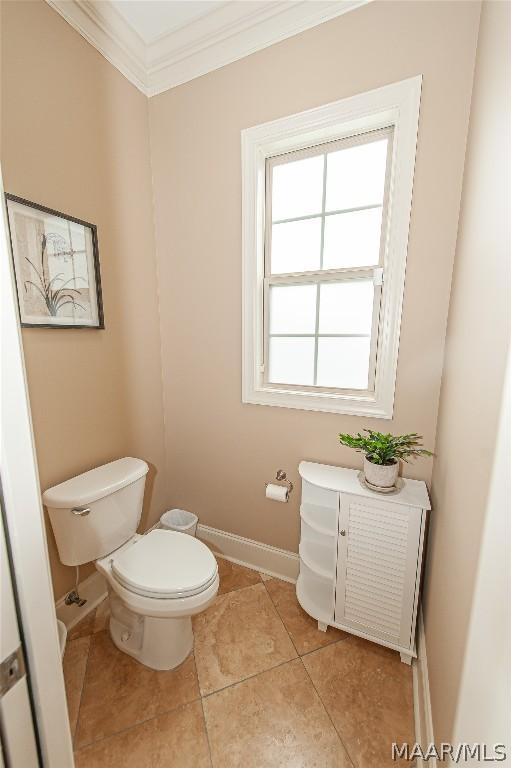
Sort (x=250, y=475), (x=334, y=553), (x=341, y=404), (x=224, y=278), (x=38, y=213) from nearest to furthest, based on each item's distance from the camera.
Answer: (x=38, y=213), (x=334, y=553), (x=341, y=404), (x=224, y=278), (x=250, y=475)

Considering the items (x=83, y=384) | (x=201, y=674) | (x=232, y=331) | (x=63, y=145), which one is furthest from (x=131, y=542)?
(x=63, y=145)

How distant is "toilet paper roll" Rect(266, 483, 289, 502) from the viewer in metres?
1.61

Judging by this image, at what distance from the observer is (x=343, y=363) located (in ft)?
5.18

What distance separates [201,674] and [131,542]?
2.01ft

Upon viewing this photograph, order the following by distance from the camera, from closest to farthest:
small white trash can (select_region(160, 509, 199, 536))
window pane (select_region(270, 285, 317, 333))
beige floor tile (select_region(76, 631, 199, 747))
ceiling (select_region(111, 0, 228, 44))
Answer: beige floor tile (select_region(76, 631, 199, 747)), ceiling (select_region(111, 0, 228, 44)), window pane (select_region(270, 285, 317, 333)), small white trash can (select_region(160, 509, 199, 536))

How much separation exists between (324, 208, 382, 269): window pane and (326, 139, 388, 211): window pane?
53mm

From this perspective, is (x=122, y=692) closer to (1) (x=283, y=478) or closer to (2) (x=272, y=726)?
(2) (x=272, y=726)

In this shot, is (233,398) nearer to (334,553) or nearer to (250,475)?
(250,475)

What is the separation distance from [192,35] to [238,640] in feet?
9.41

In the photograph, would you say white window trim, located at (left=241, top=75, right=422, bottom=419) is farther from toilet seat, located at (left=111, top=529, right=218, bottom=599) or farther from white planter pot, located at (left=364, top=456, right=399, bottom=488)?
toilet seat, located at (left=111, top=529, right=218, bottom=599)

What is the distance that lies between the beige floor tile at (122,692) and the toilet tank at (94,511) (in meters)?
0.46

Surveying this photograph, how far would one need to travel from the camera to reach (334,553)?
4.48 feet

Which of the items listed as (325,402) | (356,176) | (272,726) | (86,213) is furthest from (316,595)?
(86,213)

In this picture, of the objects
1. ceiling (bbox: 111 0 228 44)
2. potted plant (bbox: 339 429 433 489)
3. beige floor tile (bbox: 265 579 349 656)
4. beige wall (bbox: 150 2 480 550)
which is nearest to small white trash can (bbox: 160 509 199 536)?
beige wall (bbox: 150 2 480 550)
